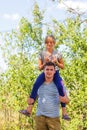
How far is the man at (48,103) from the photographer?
5340mm

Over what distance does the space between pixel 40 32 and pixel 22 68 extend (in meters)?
0.99

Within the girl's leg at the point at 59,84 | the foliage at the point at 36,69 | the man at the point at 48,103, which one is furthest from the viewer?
the foliage at the point at 36,69

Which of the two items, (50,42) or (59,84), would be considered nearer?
(59,84)

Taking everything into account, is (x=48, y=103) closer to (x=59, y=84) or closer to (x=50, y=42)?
(x=59, y=84)

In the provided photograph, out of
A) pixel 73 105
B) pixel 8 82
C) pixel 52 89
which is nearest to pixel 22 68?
pixel 8 82

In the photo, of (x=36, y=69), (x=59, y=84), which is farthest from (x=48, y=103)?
(x=36, y=69)

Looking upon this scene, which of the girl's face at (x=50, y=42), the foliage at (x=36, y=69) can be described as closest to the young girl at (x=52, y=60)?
the girl's face at (x=50, y=42)

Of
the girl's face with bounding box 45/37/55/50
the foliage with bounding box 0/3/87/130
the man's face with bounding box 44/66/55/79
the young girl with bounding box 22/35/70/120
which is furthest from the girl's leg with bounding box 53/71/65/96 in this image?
the foliage with bounding box 0/3/87/130

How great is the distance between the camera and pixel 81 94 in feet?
29.3

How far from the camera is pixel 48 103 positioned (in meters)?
5.32

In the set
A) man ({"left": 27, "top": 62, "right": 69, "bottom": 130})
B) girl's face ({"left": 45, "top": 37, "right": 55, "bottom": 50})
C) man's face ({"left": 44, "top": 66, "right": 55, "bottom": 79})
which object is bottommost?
man ({"left": 27, "top": 62, "right": 69, "bottom": 130})

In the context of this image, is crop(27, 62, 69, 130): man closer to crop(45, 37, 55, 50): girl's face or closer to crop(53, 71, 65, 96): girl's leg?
crop(53, 71, 65, 96): girl's leg

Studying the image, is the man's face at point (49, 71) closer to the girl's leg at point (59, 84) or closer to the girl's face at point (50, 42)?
the girl's leg at point (59, 84)

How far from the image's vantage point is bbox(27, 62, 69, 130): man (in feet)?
17.5
